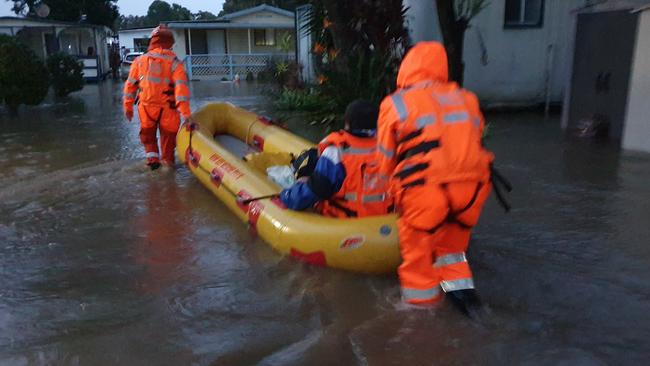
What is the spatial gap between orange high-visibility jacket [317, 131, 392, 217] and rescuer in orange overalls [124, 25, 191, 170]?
10.6ft

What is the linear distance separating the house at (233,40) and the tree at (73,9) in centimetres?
712

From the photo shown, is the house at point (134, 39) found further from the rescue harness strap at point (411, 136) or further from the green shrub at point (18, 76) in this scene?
the rescue harness strap at point (411, 136)

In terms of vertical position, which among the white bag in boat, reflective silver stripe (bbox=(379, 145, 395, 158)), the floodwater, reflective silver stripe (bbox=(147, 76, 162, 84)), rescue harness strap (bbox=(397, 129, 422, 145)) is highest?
reflective silver stripe (bbox=(147, 76, 162, 84))

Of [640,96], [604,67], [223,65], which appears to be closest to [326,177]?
[640,96]

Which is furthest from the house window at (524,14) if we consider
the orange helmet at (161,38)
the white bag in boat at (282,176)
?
the white bag in boat at (282,176)

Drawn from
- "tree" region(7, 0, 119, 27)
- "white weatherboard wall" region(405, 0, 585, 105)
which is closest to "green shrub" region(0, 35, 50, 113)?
"white weatherboard wall" region(405, 0, 585, 105)

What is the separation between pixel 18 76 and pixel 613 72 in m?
11.1

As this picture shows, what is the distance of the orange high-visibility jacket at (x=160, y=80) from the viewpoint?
263 inches

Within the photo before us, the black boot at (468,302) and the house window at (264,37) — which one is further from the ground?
the house window at (264,37)

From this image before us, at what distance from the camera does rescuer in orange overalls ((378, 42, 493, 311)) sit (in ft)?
9.86

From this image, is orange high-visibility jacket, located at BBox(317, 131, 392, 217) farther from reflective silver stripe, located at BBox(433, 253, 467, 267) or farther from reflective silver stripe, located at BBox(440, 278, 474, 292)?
reflective silver stripe, located at BBox(440, 278, 474, 292)

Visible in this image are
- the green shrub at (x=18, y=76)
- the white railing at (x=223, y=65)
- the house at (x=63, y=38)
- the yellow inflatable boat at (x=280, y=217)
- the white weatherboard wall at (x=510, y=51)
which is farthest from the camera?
the white railing at (x=223, y=65)

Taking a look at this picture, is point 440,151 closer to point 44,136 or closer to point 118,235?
point 118,235

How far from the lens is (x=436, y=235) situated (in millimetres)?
3258
